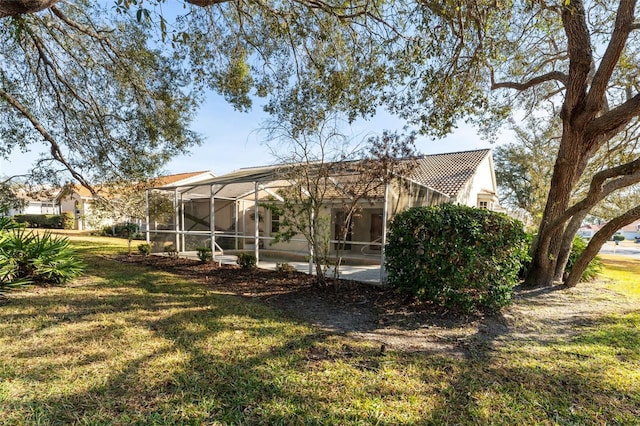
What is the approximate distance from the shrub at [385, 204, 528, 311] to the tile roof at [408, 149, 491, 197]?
6.48 metres

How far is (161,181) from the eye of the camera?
37.7 ft

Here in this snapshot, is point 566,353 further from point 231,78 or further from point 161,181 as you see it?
point 161,181

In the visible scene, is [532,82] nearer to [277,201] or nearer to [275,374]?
[277,201]

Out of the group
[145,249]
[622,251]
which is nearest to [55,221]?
[145,249]

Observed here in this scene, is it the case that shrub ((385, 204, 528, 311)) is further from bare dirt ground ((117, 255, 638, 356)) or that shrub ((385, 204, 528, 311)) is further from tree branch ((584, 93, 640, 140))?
tree branch ((584, 93, 640, 140))

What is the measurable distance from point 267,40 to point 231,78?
4.47ft

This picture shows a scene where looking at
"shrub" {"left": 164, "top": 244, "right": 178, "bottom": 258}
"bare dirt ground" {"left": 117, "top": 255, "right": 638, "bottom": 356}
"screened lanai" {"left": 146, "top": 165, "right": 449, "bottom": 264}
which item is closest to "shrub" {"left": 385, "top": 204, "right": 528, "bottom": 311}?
"bare dirt ground" {"left": 117, "top": 255, "right": 638, "bottom": 356}

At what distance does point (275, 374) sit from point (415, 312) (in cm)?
340

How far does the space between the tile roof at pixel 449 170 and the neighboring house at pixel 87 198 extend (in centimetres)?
1108

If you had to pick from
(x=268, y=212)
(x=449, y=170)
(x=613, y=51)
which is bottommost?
(x=268, y=212)

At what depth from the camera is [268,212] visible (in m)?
14.3

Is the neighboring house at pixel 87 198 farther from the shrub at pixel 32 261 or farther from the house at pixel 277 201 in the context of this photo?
the shrub at pixel 32 261

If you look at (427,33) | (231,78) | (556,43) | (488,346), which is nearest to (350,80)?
(427,33)

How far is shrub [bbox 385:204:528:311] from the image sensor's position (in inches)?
211
